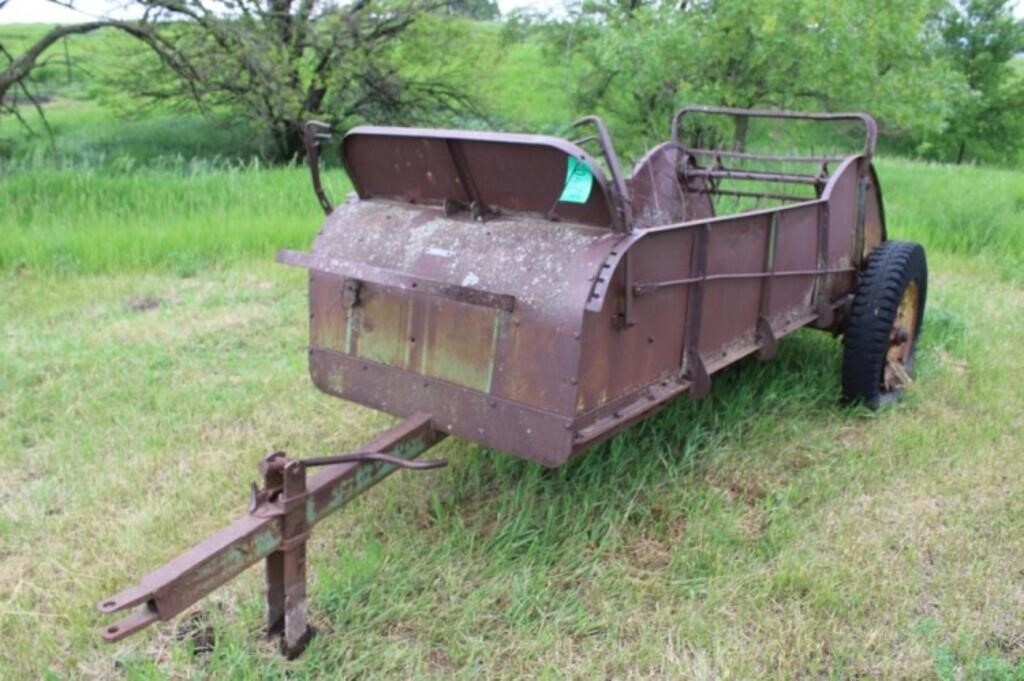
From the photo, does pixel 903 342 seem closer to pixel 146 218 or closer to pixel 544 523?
pixel 544 523

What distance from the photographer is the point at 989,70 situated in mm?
27703

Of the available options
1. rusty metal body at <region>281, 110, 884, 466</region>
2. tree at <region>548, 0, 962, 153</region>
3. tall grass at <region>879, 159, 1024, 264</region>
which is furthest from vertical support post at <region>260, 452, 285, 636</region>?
tree at <region>548, 0, 962, 153</region>

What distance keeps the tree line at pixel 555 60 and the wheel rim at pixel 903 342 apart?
5334mm

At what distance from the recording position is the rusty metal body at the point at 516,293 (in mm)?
2686

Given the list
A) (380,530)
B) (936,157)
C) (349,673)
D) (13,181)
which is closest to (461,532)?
(380,530)

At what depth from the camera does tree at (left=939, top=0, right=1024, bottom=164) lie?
27.8 m

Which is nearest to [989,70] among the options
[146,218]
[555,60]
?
[555,60]

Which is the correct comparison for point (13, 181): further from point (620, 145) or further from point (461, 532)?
point (620, 145)

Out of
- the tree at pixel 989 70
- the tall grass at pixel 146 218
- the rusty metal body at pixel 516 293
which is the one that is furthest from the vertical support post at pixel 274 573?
the tree at pixel 989 70

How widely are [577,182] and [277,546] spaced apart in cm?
137

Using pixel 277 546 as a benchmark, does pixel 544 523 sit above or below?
below

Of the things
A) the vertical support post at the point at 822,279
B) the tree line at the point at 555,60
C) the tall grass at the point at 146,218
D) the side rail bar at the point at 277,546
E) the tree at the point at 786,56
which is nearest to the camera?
the side rail bar at the point at 277,546

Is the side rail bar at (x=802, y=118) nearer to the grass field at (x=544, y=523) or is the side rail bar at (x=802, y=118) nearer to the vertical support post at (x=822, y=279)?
the vertical support post at (x=822, y=279)

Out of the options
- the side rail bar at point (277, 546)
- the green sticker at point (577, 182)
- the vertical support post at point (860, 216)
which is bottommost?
the side rail bar at point (277, 546)
